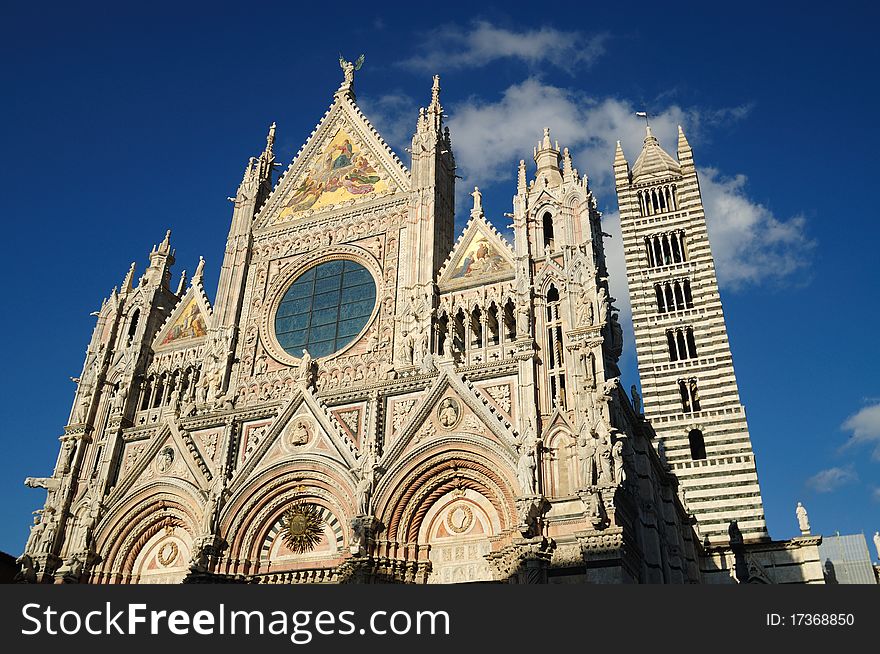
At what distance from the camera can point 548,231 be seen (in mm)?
23953

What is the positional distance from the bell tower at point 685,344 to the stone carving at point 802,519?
153cm

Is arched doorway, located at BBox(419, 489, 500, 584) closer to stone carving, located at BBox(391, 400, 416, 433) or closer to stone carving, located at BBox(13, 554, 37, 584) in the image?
stone carving, located at BBox(391, 400, 416, 433)

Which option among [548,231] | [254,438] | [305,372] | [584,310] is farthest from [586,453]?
[254,438]

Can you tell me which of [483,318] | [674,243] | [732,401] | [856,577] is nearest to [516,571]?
[483,318]

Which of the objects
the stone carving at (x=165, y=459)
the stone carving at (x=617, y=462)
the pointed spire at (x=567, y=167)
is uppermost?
the pointed spire at (x=567, y=167)

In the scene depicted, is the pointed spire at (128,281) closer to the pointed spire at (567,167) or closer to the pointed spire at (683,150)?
the pointed spire at (567,167)

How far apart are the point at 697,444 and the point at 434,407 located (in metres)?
21.5

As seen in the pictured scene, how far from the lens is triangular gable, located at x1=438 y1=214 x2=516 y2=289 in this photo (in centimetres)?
2405

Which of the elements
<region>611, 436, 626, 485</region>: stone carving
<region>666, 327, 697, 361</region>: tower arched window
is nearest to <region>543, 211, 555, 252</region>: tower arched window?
<region>611, 436, 626, 485</region>: stone carving

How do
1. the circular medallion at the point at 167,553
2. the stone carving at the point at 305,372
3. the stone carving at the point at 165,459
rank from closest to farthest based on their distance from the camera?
the circular medallion at the point at 167,553, the stone carving at the point at 305,372, the stone carving at the point at 165,459

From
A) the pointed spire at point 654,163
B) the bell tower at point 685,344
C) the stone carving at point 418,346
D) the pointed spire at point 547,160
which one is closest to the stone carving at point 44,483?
the stone carving at point 418,346

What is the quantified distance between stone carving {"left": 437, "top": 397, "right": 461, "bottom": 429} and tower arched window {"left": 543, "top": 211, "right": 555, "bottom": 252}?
5.58 meters

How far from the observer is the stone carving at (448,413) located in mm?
21047

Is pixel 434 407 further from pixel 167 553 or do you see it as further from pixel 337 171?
pixel 337 171
